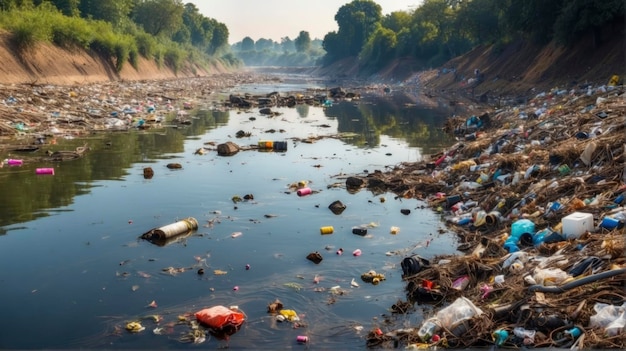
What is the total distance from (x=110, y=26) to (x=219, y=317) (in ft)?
150

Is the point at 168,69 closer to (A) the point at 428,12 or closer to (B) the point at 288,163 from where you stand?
(A) the point at 428,12

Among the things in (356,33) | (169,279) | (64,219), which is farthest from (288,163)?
(356,33)

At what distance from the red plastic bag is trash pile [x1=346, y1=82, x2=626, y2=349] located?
1201mm

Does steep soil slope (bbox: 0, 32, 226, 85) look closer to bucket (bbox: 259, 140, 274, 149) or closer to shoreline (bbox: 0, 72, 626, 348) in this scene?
shoreline (bbox: 0, 72, 626, 348)

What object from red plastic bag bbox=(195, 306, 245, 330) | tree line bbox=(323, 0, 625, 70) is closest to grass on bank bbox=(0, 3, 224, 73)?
tree line bbox=(323, 0, 625, 70)

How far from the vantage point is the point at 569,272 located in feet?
16.1

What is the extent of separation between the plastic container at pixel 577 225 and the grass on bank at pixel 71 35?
2912 cm

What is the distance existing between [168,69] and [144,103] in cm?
3776

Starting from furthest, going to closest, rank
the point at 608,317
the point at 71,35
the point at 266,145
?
the point at 71,35 → the point at 266,145 → the point at 608,317

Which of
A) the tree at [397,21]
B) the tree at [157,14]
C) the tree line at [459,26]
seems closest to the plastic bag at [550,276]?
the tree line at [459,26]

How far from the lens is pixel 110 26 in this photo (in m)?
45.2

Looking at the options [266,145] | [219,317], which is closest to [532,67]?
[266,145]

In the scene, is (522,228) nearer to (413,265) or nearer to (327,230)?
(413,265)

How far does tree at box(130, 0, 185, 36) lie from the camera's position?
6875cm
